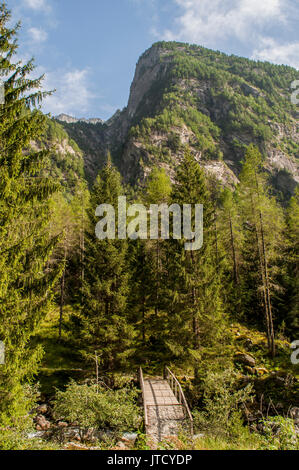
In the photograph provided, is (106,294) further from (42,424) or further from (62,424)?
(42,424)

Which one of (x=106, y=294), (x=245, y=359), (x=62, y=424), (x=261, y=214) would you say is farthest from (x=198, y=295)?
(x=62, y=424)

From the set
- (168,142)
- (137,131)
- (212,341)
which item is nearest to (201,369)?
(212,341)

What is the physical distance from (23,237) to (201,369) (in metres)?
12.1

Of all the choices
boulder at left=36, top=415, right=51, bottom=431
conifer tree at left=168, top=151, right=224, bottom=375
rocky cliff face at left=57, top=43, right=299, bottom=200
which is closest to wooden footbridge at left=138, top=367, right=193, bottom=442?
conifer tree at left=168, top=151, right=224, bottom=375

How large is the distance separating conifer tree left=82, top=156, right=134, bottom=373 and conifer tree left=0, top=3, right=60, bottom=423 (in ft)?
25.7

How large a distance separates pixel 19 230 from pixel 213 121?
527 feet

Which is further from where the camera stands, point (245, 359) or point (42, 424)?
point (245, 359)

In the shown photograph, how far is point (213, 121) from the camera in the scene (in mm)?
147625

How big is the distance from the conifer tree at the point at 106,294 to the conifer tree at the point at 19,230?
25.7ft

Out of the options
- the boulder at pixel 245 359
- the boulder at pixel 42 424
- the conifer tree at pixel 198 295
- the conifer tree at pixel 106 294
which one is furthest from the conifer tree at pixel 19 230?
the boulder at pixel 245 359

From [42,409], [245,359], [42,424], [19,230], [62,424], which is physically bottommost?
[42,409]

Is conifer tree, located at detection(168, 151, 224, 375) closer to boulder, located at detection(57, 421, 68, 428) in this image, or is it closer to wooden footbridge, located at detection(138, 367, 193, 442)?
wooden footbridge, located at detection(138, 367, 193, 442)
